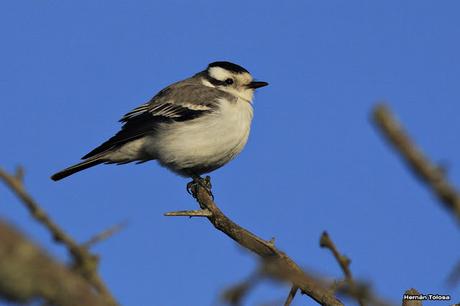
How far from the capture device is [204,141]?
364 inches

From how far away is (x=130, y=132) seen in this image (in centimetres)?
959

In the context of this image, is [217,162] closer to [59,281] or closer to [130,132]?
[130,132]

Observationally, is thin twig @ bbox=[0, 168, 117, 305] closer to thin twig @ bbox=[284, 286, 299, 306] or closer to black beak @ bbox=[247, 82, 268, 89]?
thin twig @ bbox=[284, 286, 299, 306]

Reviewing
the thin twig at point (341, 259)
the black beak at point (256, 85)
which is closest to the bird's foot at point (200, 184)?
the black beak at point (256, 85)

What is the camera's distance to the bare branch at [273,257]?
110 cm

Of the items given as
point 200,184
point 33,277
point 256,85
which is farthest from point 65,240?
point 256,85

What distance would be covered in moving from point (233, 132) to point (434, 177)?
8.53 m

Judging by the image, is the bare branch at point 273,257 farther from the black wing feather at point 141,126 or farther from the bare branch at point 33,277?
the black wing feather at point 141,126

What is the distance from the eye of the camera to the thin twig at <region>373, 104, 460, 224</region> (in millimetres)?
785

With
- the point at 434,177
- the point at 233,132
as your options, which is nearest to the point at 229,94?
the point at 233,132

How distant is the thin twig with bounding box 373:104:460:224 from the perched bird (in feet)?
27.3

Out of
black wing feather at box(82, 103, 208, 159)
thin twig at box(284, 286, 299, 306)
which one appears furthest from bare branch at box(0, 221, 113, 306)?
black wing feather at box(82, 103, 208, 159)

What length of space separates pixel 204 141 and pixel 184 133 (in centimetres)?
38

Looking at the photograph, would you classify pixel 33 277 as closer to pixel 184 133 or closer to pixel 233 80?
pixel 184 133
